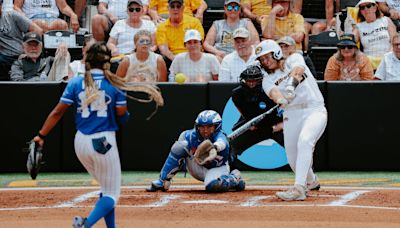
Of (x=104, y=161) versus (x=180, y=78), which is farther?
(x=180, y=78)

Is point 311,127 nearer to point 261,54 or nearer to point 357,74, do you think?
point 261,54

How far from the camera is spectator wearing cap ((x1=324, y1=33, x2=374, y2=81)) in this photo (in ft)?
42.7

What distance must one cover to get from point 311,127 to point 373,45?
451 centimetres

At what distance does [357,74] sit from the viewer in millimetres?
13109

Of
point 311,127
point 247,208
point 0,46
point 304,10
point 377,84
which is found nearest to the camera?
point 247,208

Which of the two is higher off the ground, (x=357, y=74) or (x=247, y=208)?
(x=357, y=74)

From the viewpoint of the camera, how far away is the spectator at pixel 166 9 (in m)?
→ 14.7

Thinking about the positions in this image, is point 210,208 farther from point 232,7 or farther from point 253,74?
point 232,7

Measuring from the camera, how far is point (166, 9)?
15.0m

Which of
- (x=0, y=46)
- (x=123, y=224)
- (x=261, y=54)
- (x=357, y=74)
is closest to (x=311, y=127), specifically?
(x=261, y=54)

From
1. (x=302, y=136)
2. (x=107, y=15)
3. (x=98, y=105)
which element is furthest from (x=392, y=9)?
(x=98, y=105)

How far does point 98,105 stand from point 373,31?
7.59 m

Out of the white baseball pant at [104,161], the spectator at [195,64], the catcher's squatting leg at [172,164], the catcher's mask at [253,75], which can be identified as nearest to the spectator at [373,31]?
the spectator at [195,64]

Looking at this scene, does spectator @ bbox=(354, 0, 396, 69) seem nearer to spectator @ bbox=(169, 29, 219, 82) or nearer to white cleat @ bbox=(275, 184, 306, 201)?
spectator @ bbox=(169, 29, 219, 82)
